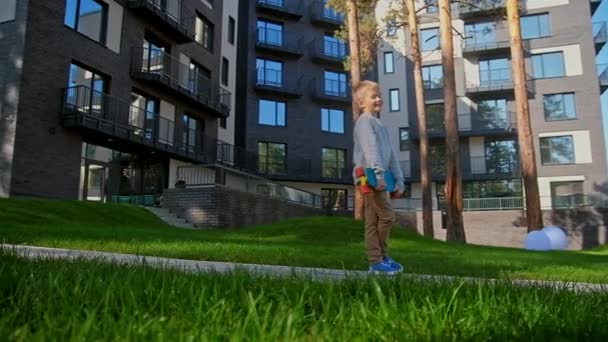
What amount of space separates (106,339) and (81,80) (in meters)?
19.0

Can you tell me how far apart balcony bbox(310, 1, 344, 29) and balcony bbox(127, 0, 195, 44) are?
1432 cm

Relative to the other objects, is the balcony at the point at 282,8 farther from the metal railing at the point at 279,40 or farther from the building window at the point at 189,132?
the building window at the point at 189,132

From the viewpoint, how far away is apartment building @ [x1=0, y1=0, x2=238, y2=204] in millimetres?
16219

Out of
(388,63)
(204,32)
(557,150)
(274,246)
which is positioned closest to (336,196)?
(388,63)

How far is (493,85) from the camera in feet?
116

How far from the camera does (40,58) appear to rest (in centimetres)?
1675

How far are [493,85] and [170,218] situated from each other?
26008 millimetres

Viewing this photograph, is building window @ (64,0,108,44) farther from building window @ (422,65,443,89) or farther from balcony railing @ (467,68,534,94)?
balcony railing @ (467,68,534,94)

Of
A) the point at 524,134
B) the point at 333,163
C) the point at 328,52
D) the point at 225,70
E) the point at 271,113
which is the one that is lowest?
the point at 524,134

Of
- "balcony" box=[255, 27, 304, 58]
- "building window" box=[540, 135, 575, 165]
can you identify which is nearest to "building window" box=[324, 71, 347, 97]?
"balcony" box=[255, 27, 304, 58]

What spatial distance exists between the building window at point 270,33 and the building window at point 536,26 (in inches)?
663

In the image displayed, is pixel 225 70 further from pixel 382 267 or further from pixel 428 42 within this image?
pixel 382 267

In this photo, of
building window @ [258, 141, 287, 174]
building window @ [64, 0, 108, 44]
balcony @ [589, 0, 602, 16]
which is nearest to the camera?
building window @ [64, 0, 108, 44]

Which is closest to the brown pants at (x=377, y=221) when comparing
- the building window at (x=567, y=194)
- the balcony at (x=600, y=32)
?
the building window at (x=567, y=194)
